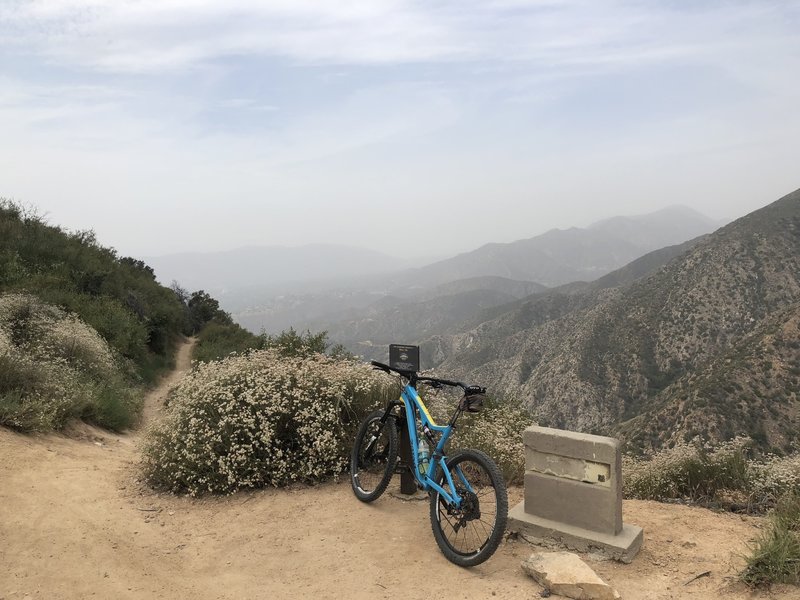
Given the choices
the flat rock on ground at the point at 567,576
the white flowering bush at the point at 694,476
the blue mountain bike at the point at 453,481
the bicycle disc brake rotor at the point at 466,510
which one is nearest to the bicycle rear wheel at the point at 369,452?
the blue mountain bike at the point at 453,481

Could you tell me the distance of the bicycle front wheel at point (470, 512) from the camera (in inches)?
164

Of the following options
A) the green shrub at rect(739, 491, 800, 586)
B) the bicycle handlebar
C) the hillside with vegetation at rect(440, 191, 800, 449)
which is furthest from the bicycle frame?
the hillside with vegetation at rect(440, 191, 800, 449)

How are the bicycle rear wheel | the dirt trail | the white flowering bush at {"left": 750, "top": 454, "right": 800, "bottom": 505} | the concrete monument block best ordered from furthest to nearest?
the bicycle rear wheel → the white flowering bush at {"left": 750, "top": 454, "right": 800, "bottom": 505} → the concrete monument block → the dirt trail

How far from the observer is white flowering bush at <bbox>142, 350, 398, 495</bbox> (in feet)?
20.3

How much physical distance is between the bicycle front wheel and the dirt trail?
0.16 m

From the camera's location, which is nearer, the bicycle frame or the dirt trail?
the dirt trail

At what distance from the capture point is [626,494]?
6426 millimetres

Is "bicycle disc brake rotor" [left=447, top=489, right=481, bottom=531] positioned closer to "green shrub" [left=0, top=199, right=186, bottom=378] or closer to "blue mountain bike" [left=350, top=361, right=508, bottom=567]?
"blue mountain bike" [left=350, top=361, right=508, bottom=567]

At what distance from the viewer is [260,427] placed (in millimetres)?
6375

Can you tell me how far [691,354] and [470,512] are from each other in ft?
174

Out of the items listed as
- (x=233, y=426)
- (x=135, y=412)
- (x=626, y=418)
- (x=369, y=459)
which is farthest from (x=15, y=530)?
(x=626, y=418)

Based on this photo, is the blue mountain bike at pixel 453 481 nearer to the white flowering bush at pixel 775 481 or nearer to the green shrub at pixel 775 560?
the green shrub at pixel 775 560

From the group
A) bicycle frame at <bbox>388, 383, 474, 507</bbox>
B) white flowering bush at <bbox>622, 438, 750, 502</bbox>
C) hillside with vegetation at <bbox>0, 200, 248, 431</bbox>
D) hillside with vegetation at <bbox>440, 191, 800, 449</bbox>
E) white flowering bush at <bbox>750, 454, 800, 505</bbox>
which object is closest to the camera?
bicycle frame at <bbox>388, 383, 474, 507</bbox>

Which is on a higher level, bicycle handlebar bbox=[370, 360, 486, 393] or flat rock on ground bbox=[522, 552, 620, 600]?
bicycle handlebar bbox=[370, 360, 486, 393]
